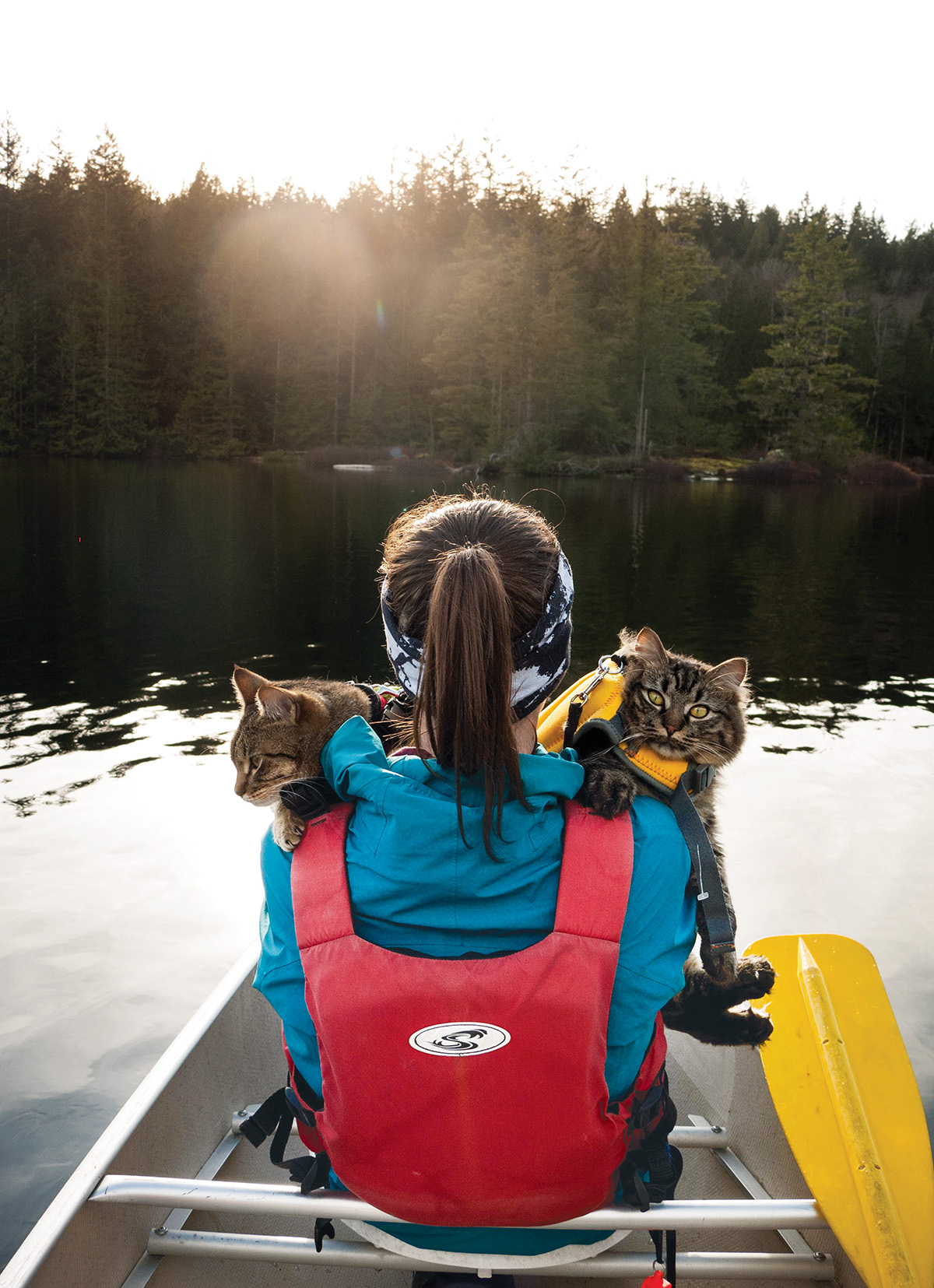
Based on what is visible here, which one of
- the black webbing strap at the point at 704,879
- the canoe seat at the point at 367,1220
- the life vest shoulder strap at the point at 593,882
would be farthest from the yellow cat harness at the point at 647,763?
the canoe seat at the point at 367,1220

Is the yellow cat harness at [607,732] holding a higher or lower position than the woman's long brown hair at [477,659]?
lower

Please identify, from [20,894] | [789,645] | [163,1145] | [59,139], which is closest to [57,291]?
[59,139]

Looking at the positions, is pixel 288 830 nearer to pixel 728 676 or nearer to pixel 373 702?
pixel 373 702

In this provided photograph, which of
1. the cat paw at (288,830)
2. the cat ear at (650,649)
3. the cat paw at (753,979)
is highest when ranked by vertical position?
the cat ear at (650,649)

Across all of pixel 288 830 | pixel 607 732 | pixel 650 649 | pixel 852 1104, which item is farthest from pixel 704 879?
pixel 852 1104

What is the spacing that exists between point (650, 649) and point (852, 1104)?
1261 millimetres

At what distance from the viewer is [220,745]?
28.4ft

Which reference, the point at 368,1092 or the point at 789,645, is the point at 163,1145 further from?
the point at 789,645

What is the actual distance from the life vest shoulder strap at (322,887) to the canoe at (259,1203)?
0.61 meters

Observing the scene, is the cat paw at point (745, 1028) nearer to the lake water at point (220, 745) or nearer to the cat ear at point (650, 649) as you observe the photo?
the cat ear at point (650, 649)

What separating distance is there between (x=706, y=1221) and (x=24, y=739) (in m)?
8.06

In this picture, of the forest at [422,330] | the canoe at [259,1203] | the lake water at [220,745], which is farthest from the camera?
the forest at [422,330]

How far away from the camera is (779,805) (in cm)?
786

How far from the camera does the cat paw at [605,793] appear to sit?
142 centimetres
